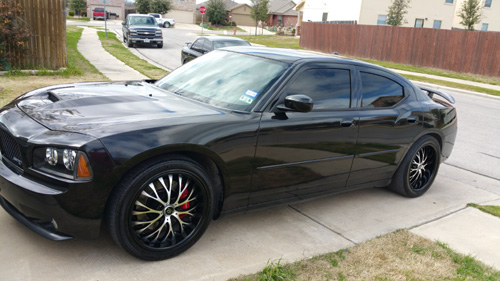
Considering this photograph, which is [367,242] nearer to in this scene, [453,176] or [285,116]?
[285,116]

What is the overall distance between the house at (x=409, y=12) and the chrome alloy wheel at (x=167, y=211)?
35.1 m

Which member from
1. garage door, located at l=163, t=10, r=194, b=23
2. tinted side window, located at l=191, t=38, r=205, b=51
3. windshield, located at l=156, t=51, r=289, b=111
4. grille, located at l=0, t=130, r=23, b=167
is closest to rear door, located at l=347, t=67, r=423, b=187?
windshield, located at l=156, t=51, r=289, b=111

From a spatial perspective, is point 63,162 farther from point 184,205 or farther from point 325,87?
point 325,87

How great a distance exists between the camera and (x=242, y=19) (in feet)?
280

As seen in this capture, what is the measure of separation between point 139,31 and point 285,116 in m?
22.4

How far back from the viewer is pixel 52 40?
11.8 m

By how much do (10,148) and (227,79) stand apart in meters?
1.91

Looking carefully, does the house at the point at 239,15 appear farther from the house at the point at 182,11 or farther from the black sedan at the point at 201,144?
the black sedan at the point at 201,144

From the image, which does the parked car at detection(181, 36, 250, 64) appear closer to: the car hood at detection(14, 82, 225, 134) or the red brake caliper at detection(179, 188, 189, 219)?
the car hood at detection(14, 82, 225, 134)

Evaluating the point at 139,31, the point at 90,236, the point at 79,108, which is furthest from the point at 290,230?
the point at 139,31

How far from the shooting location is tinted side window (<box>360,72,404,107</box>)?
457 cm

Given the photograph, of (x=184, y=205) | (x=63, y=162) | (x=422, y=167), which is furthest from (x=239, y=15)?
(x=63, y=162)

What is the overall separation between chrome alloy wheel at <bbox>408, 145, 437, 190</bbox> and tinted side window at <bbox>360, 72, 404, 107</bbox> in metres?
0.74

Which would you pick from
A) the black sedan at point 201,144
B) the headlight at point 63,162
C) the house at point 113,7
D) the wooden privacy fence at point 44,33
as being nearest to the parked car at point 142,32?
the wooden privacy fence at point 44,33
